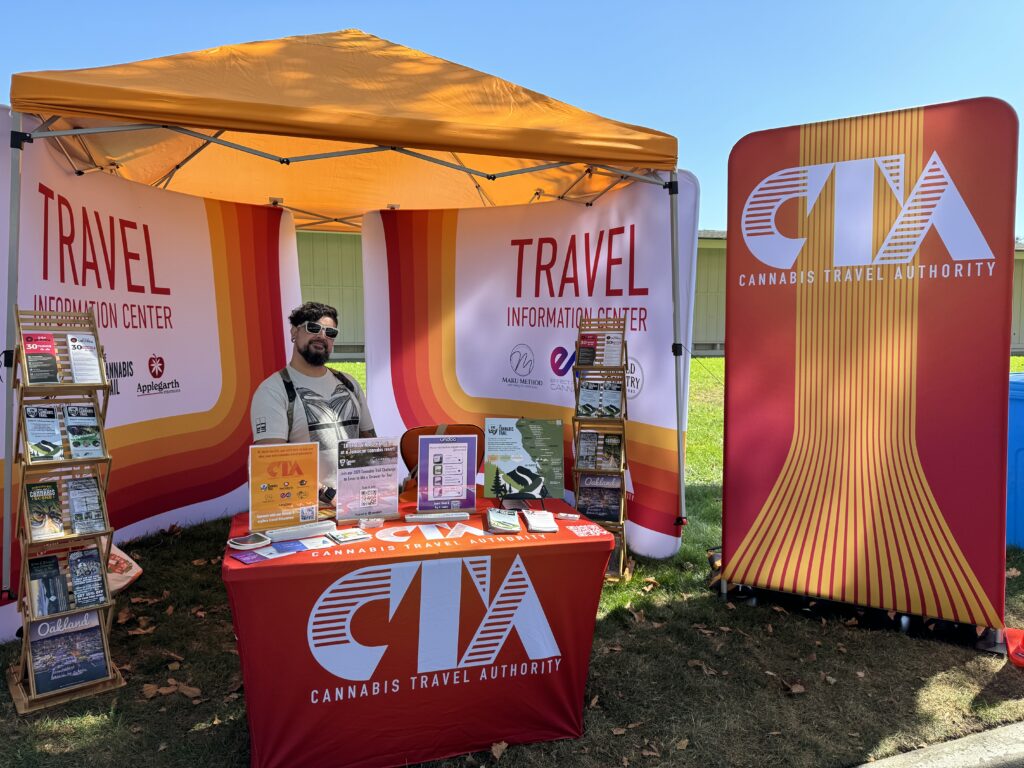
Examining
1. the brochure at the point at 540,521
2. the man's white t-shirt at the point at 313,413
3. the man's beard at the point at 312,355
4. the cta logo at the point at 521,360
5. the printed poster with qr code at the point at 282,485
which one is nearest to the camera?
the printed poster with qr code at the point at 282,485

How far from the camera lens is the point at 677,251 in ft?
12.0

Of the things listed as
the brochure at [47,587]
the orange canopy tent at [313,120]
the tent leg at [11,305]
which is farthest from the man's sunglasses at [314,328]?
the brochure at [47,587]

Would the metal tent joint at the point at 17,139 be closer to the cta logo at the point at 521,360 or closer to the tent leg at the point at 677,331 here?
the tent leg at the point at 677,331

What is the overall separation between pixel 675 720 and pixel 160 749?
5.92 ft

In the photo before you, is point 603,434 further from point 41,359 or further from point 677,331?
point 41,359

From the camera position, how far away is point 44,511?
7.95 ft

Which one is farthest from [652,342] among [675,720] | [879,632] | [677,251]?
[675,720]

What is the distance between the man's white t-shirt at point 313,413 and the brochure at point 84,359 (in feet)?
2.03

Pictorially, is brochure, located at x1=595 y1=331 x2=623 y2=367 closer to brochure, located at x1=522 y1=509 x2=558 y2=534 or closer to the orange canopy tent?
the orange canopy tent

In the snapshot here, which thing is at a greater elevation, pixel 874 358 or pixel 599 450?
pixel 874 358

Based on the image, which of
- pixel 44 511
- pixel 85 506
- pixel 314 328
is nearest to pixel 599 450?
pixel 314 328

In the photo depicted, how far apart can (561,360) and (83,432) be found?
2890 millimetres

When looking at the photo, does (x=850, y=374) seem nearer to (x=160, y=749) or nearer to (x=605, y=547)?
→ (x=605, y=547)

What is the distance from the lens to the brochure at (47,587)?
2.42 m
